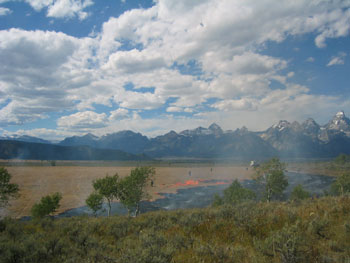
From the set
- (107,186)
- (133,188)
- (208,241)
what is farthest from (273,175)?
(208,241)

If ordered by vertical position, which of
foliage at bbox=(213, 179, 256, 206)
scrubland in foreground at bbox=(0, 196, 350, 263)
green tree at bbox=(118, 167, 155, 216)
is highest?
scrubland in foreground at bbox=(0, 196, 350, 263)

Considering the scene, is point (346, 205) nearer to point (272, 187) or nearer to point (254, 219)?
point (254, 219)

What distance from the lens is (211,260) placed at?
622 centimetres

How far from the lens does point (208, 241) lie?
845cm

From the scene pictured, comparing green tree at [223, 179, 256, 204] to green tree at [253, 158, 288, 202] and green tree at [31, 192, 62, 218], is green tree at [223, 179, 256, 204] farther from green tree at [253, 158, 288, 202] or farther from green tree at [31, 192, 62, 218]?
green tree at [31, 192, 62, 218]

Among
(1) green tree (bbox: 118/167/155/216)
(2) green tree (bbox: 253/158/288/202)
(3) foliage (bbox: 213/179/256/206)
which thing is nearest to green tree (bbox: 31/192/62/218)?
(1) green tree (bbox: 118/167/155/216)

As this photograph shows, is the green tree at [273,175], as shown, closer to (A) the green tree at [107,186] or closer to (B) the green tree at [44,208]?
(A) the green tree at [107,186]

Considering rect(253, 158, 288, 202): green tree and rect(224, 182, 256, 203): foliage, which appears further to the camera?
rect(253, 158, 288, 202): green tree

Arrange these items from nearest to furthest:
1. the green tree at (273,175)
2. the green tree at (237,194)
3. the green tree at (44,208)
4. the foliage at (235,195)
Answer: the green tree at (44,208)
the foliage at (235,195)
the green tree at (237,194)
the green tree at (273,175)

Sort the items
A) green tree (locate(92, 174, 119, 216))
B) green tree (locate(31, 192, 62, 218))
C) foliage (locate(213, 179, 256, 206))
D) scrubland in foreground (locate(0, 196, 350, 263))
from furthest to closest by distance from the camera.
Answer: foliage (locate(213, 179, 256, 206)) → green tree (locate(92, 174, 119, 216)) → green tree (locate(31, 192, 62, 218)) → scrubland in foreground (locate(0, 196, 350, 263))

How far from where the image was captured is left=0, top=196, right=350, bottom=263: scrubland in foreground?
20.5 ft

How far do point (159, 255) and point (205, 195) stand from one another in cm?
8456

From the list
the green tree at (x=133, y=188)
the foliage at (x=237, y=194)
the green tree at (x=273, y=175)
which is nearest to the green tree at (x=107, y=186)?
the green tree at (x=133, y=188)

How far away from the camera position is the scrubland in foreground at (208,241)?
6258 millimetres
